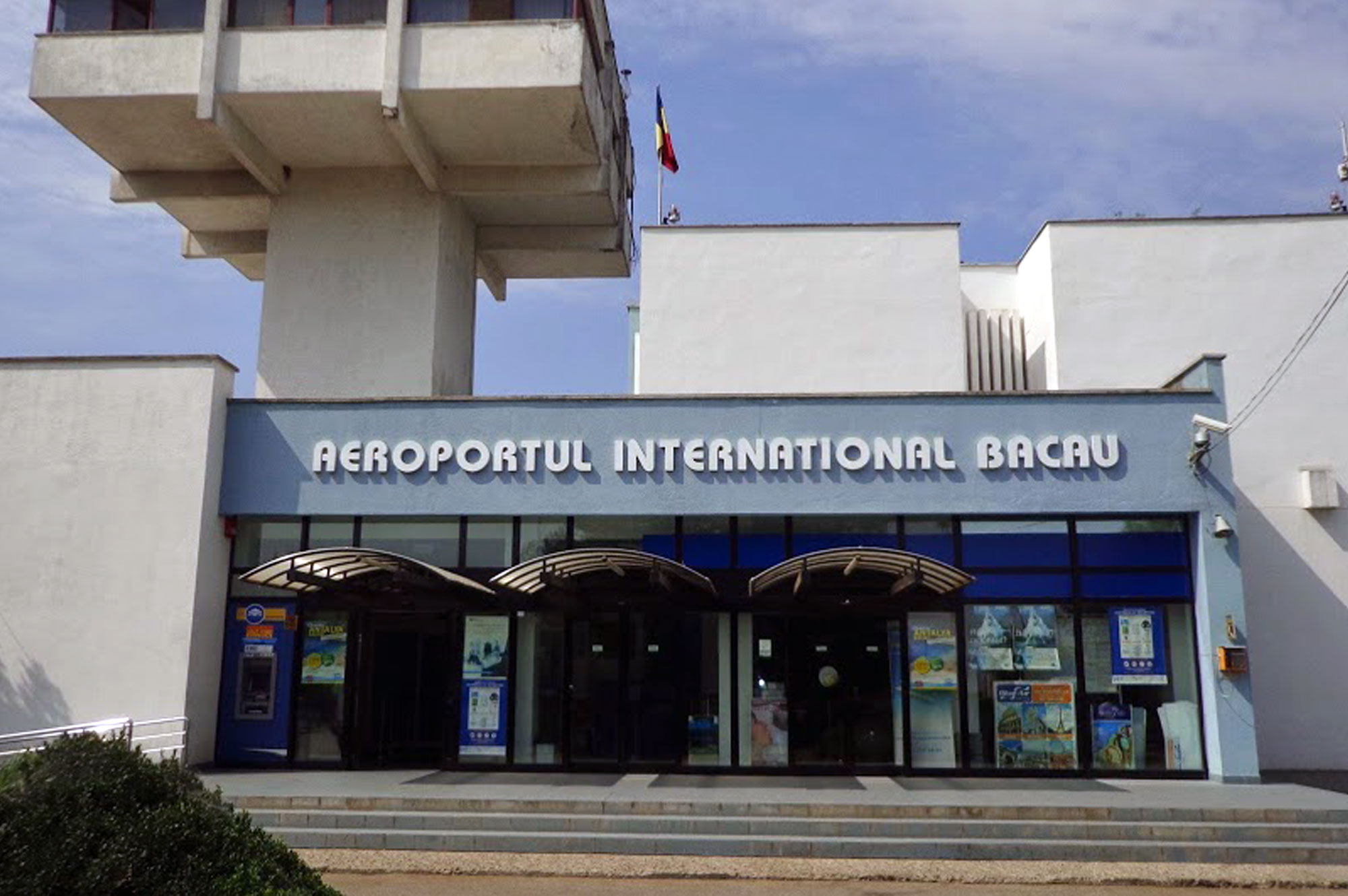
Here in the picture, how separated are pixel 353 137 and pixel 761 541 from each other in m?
8.64

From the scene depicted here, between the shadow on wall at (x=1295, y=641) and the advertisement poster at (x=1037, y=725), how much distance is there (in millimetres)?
3161

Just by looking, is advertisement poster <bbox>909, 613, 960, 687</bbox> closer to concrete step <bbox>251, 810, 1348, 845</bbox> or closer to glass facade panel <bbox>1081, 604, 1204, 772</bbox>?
glass facade panel <bbox>1081, 604, 1204, 772</bbox>

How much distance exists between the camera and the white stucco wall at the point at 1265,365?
16172mm

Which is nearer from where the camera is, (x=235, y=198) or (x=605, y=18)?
(x=235, y=198)

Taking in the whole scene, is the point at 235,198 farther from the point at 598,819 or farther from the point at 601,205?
the point at 598,819

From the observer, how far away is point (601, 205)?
A: 20594 millimetres

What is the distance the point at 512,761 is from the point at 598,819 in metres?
3.67

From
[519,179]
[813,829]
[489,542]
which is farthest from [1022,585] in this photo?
[519,179]

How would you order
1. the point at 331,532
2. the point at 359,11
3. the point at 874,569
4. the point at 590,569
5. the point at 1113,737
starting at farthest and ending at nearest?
the point at 359,11, the point at 331,532, the point at 1113,737, the point at 590,569, the point at 874,569

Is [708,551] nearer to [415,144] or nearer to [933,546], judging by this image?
[933,546]

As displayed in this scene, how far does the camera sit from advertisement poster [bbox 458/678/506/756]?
15.2 metres

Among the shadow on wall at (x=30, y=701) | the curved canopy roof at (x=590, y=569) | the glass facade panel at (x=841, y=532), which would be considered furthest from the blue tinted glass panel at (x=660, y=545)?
the shadow on wall at (x=30, y=701)

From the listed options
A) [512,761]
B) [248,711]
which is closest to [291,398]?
[248,711]

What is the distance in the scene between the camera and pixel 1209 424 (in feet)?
47.8
